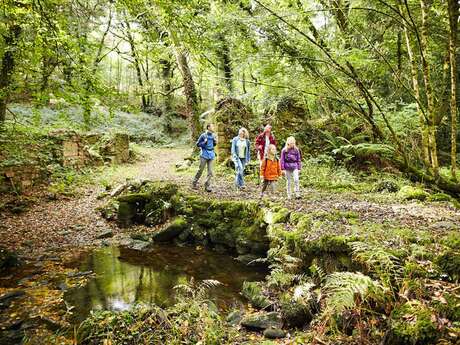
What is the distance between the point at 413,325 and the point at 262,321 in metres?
2.11

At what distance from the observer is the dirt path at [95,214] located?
6552mm

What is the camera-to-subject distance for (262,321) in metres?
4.88

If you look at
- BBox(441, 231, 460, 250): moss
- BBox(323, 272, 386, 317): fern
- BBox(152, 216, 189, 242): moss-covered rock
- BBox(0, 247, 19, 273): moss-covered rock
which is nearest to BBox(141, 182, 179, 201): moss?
BBox(152, 216, 189, 242): moss-covered rock

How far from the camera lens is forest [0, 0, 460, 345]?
3.73 metres

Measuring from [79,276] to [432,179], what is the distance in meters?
6.68

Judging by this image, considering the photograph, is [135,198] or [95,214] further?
[95,214]

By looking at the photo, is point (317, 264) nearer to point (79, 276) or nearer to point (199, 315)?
point (199, 315)

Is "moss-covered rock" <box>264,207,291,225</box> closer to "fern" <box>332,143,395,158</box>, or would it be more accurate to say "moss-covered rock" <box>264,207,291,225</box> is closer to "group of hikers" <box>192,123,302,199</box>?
"group of hikers" <box>192,123,302,199</box>

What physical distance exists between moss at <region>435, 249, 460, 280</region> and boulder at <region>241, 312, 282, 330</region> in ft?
7.39

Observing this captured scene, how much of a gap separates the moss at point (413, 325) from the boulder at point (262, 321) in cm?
175

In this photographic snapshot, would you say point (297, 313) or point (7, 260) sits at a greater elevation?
point (7, 260)

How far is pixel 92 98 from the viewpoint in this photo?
793 cm

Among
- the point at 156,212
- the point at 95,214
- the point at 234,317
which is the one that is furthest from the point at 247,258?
the point at 95,214

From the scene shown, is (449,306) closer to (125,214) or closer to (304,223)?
(304,223)
